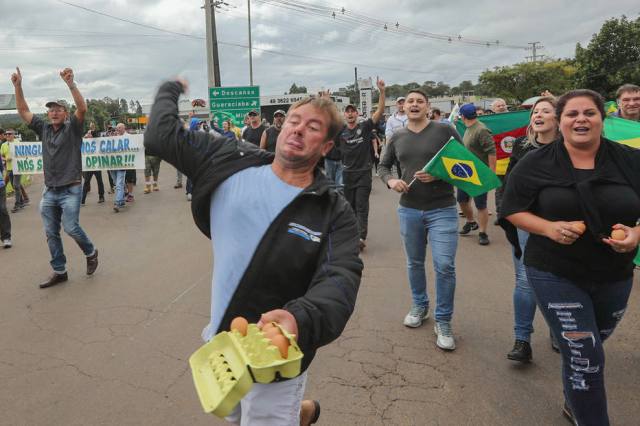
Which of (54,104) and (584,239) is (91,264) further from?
(584,239)

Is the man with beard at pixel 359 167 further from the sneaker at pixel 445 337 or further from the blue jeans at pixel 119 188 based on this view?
the blue jeans at pixel 119 188

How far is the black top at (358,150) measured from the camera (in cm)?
723

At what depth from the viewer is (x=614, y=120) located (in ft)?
15.3

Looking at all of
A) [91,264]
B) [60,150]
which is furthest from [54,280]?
[60,150]

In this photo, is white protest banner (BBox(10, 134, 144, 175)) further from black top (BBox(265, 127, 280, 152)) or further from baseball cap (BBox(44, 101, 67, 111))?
baseball cap (BBox(44, 101, 67, 111))

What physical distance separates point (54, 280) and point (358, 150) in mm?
4275

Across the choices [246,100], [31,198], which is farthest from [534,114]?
[246,100]

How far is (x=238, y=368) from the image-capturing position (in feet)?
4.18

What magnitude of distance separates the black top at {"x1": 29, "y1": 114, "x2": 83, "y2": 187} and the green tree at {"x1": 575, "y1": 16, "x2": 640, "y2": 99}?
2701cm

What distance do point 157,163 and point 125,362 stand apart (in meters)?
10.2

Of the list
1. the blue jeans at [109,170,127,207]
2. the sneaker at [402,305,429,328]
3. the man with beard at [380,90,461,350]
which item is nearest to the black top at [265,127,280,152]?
the blue jeans at [109,170,127,207]

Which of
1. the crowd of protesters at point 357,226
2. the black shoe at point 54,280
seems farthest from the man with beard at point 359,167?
the black shoe at point 54,280

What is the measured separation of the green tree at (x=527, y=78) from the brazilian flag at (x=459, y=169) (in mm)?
50638

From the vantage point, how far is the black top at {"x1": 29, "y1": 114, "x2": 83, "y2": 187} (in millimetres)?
5781
